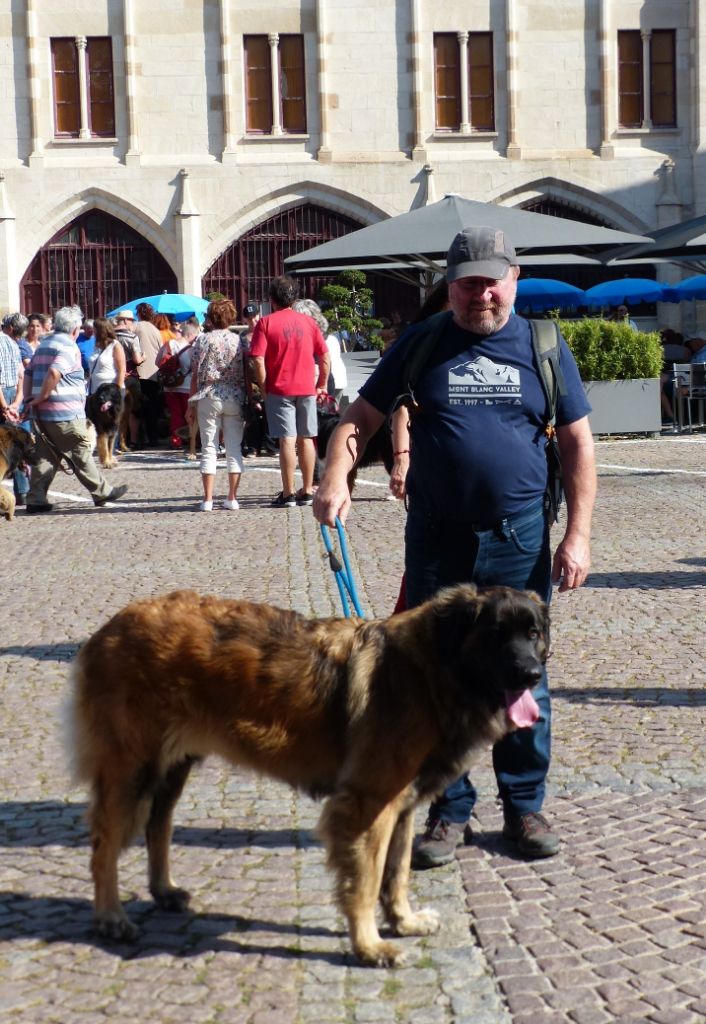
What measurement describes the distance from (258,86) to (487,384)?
33.3 m

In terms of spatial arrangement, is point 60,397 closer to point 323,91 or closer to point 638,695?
point 638,695

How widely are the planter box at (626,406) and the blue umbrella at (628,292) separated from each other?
7.46 m

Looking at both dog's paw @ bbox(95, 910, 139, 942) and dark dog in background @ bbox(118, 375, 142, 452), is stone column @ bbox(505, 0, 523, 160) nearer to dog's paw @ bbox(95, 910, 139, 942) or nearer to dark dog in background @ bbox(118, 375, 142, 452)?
dark dog in background @ bbox(118, 375, 142, 452)

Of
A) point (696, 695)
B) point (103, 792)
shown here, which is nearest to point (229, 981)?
point (103, 792)

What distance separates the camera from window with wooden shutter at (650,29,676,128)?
37.4 metres

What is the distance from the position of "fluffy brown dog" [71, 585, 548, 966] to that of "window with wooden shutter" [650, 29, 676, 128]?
1400 inches

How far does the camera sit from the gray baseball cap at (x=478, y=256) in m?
4.79

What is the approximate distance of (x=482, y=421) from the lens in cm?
490

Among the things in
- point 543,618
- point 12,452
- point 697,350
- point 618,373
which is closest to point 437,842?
point 543,618

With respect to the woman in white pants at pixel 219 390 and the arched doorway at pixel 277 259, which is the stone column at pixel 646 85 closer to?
the arched doorway at pixel 277 259

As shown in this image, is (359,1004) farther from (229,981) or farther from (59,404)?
(59,404)

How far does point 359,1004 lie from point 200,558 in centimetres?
750

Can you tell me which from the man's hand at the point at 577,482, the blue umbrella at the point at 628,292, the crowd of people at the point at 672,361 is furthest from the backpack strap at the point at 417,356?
the blue umbrella at the point at 628,292

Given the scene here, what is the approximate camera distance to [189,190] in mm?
35969
